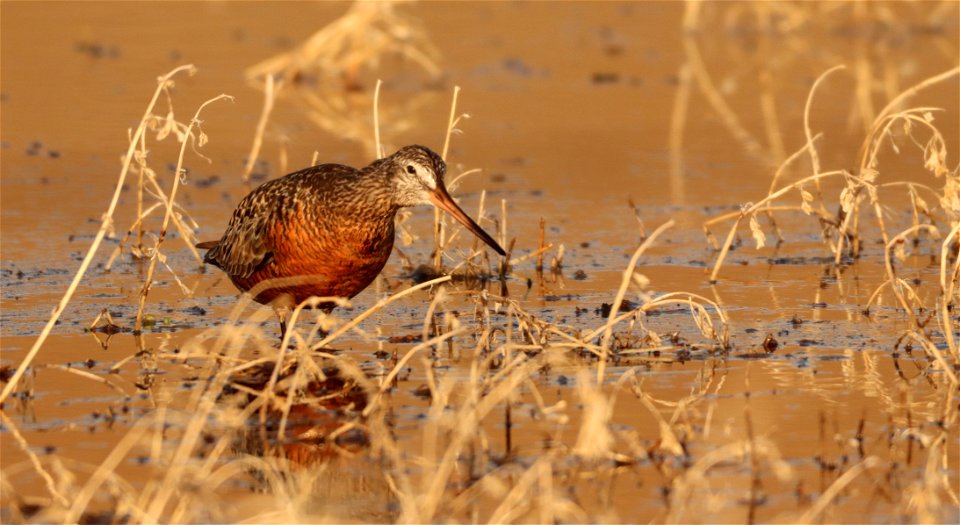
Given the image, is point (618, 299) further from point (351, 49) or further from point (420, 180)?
point (351, 49)

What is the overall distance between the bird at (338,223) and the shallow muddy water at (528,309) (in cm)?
41

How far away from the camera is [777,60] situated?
21266 millimetres

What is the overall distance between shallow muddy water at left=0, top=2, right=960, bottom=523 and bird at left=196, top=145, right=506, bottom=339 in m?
0.41

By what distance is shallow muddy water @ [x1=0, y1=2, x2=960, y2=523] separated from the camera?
6.42m

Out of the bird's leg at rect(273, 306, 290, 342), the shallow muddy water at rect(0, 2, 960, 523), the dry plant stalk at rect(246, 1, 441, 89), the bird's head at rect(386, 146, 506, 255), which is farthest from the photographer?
the dry plant stalk at rect(246, 1, 441, 89)

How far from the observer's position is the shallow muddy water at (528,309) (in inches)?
253

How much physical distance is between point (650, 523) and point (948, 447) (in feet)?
5.16

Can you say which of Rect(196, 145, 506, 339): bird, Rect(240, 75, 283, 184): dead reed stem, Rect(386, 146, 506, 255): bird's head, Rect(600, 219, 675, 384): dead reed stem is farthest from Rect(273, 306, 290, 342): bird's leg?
Rect(240, 75, 283, 184): dead reed stem

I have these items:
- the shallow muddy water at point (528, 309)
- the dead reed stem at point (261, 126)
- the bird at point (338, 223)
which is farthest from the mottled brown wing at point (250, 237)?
the dead reed stem at point (261, 126)

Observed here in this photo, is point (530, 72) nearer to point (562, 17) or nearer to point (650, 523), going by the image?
point (562, 17)

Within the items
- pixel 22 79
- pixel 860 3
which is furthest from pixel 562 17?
pixel 22 79

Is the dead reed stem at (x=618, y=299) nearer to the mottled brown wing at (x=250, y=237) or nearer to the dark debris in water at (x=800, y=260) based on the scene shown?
the mottled brown wing at (x=250, y=237)

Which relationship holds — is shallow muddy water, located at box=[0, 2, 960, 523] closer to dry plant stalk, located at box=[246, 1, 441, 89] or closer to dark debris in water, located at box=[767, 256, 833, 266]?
dark debris in water, located at box=[767, 256, 833, 266]

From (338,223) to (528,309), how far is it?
1.74 m
